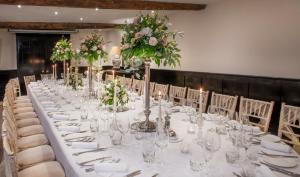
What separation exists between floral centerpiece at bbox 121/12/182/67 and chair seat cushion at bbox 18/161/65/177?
1.24 metres

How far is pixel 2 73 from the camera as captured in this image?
10750 millimetres

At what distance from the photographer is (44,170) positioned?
257cm

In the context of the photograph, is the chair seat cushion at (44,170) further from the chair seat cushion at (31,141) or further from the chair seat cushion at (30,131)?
the chair seat cushion at (30,131)

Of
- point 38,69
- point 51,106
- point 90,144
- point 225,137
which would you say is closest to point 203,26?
point 51,106

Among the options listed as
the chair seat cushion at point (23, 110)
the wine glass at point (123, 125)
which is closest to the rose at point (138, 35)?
the wine glass at point (123, 125)

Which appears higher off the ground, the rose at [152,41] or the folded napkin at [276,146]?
the rose at [152,41]

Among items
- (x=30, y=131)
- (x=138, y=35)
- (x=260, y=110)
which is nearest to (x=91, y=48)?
(x=30, y=131)

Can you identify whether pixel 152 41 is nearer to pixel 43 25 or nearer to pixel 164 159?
pixel 164 159

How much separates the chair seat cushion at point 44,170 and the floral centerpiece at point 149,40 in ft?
4.06

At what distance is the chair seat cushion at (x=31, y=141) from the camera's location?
11.0 feet

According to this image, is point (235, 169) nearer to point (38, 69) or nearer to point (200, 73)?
point (200, 73)

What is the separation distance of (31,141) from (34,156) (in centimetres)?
58

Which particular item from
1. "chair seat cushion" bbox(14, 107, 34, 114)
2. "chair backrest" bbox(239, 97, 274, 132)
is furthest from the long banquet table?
"chair seat cushion" bbox(14, 107, 34, 114)

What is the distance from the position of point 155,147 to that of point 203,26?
601 centimetres
